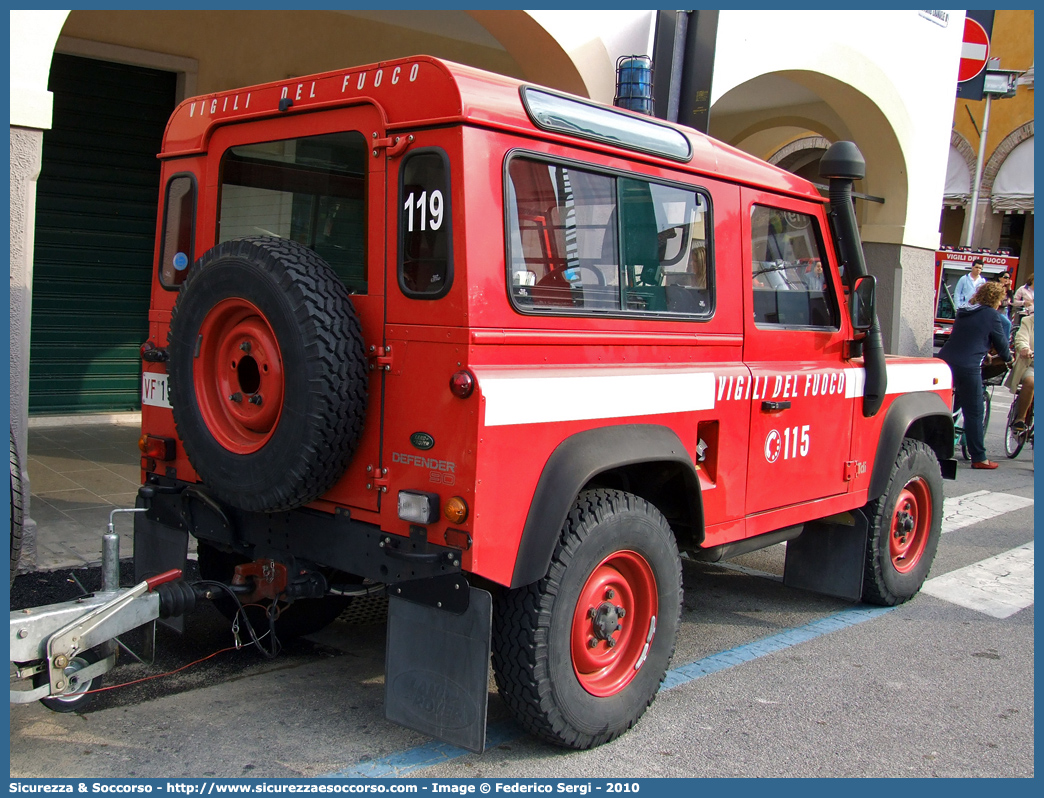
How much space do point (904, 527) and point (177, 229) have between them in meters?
4.31

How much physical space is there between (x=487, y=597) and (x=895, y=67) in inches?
372

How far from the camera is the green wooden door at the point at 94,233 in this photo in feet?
28.7

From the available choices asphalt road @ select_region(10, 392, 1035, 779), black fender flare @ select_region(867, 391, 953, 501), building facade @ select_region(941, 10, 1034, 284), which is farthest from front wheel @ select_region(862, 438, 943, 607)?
building facade @ select_region(941, 10, 1034, 284)

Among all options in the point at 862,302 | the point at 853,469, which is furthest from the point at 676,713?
the point at 862,302

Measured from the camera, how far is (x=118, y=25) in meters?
8.53

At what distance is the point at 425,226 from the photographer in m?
3.25

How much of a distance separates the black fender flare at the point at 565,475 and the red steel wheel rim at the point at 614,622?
33cm

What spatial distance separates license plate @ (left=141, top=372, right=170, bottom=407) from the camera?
162 inches

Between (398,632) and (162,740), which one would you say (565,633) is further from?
(162,740)

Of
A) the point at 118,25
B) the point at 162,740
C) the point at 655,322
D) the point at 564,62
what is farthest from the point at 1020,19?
the point at 162,740

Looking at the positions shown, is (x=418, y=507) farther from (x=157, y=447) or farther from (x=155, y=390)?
(x=155, y=390)

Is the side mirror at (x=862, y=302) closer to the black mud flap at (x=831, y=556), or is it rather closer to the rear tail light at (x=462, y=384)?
the black mud flap at (x=831, y=556)

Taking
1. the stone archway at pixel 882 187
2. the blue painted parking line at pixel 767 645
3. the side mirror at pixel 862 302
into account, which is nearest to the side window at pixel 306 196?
the blue painted parking line at pixel 767 645

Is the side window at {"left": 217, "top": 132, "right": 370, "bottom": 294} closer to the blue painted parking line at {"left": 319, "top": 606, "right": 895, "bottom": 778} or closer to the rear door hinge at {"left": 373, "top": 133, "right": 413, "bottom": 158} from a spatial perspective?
the rear door hinge at {"left": 373, "top": 133, "right": 413, "bottom": 158}
